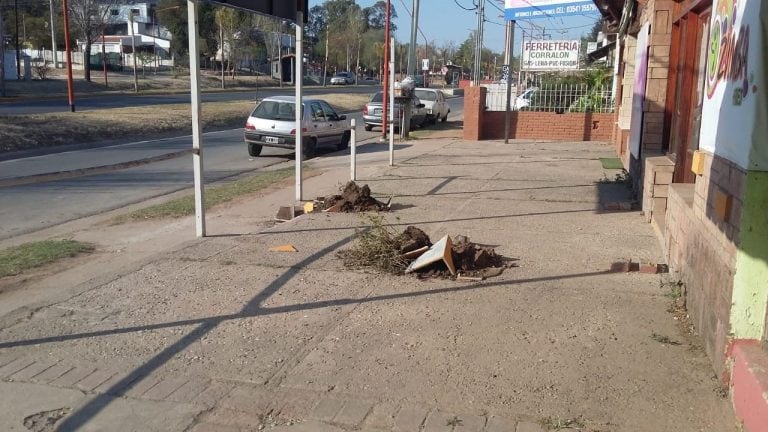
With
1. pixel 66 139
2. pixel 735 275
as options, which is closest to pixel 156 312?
pixel 735 275

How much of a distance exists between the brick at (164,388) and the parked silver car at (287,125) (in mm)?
13305

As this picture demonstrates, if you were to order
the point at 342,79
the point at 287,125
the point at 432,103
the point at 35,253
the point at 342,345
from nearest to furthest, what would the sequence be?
the point at 342,345 → the point at 35,253 → the point at 287,125 → the point at 432,103 → the point at 342,79

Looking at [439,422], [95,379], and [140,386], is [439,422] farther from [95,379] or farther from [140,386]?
[95,379]

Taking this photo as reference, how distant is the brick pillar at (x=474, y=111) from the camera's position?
22172mm

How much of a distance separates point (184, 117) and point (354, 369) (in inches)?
986


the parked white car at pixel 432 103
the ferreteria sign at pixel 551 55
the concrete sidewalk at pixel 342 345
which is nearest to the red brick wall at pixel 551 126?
the ferreteria sign at pixel 551 55

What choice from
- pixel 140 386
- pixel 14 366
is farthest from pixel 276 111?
pixel 140 386

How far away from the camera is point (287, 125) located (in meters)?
17.9

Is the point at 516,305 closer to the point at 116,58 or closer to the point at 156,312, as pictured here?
the point at 156,312

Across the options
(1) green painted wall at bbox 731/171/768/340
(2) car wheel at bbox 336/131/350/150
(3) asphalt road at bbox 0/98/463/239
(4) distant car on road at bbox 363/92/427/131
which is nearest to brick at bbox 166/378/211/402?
(1) green painted wall at bbox 731/171/768/340

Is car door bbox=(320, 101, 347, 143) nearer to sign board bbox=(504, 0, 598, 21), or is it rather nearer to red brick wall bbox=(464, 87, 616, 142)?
red brick wall bbox=(464, 87, 616, 142)

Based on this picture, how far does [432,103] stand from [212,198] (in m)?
21.0

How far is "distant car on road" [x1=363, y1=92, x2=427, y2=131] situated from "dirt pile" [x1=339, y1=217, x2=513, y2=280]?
1705 centimetres

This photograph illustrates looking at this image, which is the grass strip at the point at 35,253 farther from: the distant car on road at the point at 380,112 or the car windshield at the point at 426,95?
the car windshield at the point at 426,95
